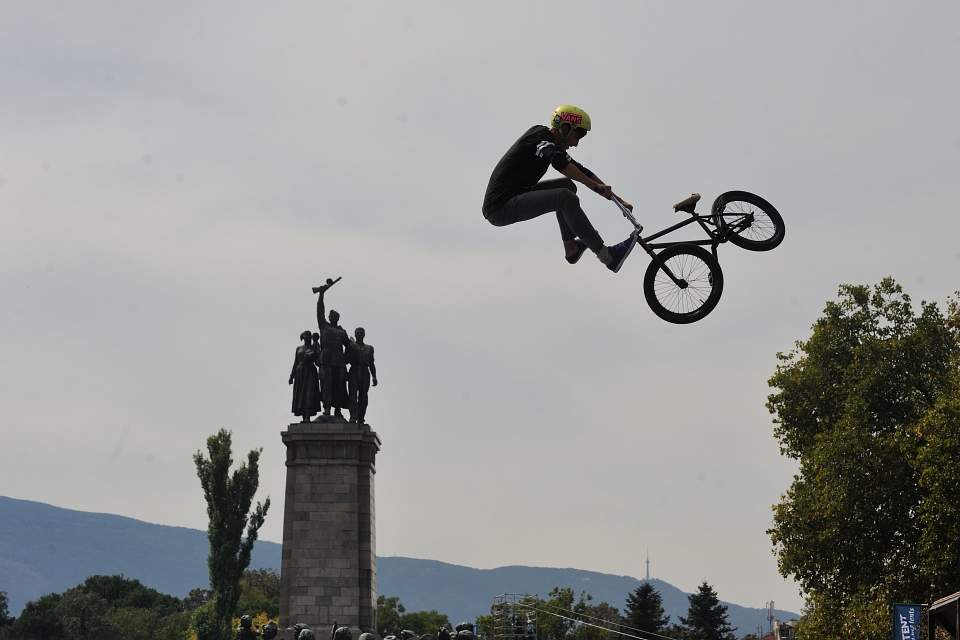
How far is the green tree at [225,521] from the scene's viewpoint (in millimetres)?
67250

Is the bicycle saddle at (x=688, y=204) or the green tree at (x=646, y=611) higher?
the bicycle saddle at (x=688, y=204)

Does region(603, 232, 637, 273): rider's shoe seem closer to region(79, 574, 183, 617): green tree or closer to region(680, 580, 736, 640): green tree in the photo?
region(680, 580, 736, 640): green tree

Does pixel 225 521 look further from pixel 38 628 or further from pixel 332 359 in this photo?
pixel 38 628

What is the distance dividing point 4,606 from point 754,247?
504 ft

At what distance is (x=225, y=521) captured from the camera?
6819 centimetres

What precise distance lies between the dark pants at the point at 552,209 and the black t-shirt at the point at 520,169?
3.2 inches

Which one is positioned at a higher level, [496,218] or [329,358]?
[329,358]

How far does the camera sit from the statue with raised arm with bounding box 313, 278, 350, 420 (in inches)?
1761

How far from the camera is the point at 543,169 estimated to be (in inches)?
478

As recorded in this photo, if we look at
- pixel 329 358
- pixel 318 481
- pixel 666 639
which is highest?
pixel 329 358

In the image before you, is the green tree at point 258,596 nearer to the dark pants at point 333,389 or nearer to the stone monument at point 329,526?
the dark pants at point 333,389

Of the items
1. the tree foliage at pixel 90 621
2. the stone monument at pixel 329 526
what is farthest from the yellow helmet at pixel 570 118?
the tree foliage at pixel 90 621

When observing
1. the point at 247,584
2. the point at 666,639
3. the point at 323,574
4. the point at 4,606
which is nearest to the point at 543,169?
the point at 323,574

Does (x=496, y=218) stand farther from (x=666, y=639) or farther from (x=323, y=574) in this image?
(x=666, y=639)
